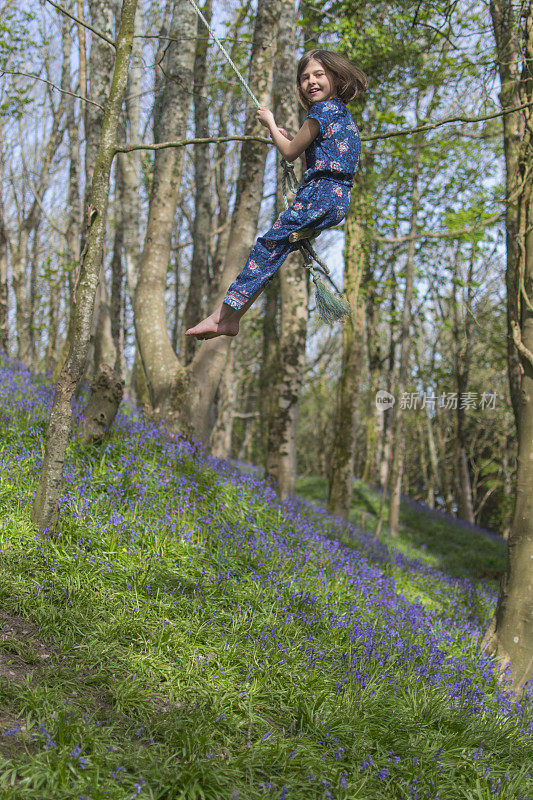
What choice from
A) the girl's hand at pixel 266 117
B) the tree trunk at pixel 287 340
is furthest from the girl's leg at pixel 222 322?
the tree trunk at pixel 287 340

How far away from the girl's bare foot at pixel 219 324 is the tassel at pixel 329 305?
2.14 feet

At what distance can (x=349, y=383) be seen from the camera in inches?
415

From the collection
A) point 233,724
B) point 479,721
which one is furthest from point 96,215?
point 479,721

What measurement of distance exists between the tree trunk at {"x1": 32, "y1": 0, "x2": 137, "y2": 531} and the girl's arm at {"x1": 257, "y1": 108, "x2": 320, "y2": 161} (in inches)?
49.9

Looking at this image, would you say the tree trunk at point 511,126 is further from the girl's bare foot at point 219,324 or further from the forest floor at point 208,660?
the girl's bare foot at point 219,324

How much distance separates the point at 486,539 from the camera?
14.7 m

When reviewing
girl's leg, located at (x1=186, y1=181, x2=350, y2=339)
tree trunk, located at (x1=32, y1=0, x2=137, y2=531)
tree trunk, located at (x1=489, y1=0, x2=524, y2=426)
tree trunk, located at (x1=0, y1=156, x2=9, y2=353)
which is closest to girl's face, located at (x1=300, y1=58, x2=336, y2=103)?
girl's leg, located at (x1=186, y1=181, x2=350, y2=339)

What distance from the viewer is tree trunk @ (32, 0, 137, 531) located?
414cm

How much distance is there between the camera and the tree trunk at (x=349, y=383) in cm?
1026

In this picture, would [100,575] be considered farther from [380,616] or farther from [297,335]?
[297,335]

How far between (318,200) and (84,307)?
1.84 meters

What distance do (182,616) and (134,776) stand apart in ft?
4.52

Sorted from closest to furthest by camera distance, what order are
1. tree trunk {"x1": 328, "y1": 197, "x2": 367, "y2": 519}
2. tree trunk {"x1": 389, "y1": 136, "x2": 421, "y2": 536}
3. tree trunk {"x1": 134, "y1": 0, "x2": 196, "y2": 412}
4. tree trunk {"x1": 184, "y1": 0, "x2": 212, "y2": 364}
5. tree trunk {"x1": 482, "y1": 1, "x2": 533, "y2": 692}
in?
1. tree trunk {"x1": 482, "y1": 1, "x2": 533, "y2": 692}
2. tree trunk {"x1": 134, "y1": 0, "x2": 196, "y2": 412}
3. tree trunk {"x1": 328, "y1": 197, "x2": 367, "y2": 519}
4. tree trunk {"x1": 184, "y1": 0, "x2": 212, "y2": 364}
5. tree trunk {"x1": 389, "y1": 136, "x2": 421, "y2": 536}

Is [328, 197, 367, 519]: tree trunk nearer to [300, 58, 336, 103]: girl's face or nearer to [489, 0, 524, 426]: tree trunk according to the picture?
[489, 0, 524, 426]: tree trunk
